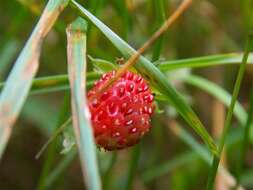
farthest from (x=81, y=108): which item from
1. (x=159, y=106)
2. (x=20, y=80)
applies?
(x=159, y=106)

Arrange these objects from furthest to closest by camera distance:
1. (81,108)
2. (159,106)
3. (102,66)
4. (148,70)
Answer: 1. (159,106)
2. (102,66)
3. (148,70)
4. (81,108)

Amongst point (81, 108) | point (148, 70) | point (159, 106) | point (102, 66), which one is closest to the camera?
point (81, 108)

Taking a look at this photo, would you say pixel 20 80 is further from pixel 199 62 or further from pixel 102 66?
pixel 199 62

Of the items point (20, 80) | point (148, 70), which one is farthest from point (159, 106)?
point (20, 80)

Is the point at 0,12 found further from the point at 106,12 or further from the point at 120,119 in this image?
the point at 120,119

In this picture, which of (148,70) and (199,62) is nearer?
(148,70)

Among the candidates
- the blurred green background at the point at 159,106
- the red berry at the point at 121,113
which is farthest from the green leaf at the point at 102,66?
the blurred green background at the point at 159,106
